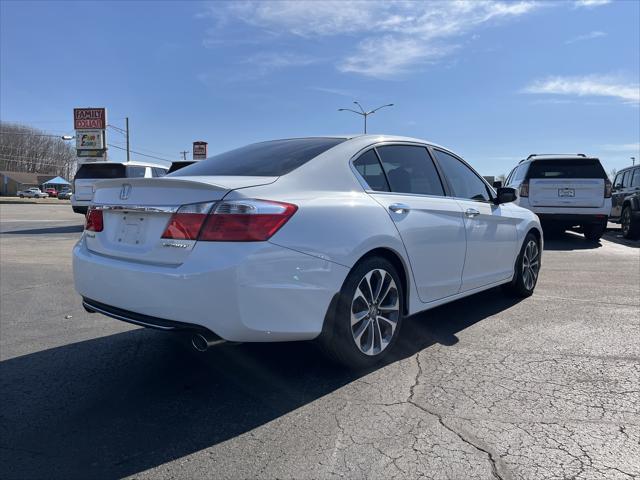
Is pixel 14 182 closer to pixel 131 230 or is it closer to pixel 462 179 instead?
pixel 462 179

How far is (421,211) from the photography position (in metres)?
3.86

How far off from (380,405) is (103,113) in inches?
2024

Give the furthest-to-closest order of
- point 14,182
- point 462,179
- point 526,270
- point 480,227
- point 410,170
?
1. point 14,182
2. point 526,270
3. point 462,179
4. point 480,227
5. point 410,170

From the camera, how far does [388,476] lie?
2.29 m

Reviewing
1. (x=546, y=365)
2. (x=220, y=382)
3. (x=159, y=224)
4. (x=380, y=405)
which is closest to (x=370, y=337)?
(x=380, y=405)

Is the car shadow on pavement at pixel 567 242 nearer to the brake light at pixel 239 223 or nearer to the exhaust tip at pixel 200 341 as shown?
the brake light at pixel 239 223

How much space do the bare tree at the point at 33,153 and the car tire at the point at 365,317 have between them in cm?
11063

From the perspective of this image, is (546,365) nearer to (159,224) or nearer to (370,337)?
(370,337)

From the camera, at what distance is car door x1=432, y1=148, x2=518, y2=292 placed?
4481mm

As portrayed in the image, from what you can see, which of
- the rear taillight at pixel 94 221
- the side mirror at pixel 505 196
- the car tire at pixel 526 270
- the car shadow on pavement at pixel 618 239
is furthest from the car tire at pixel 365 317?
the car shadow on pavement at pixel 618 239

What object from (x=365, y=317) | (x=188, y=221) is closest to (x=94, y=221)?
(x=188, y=221)

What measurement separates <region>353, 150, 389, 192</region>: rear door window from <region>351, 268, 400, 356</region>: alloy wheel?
0.64m

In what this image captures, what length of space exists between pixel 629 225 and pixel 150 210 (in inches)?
484

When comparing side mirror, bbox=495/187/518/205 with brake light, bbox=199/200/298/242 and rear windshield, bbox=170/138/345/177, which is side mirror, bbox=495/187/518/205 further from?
brake light, bbox=199/200/298/242
